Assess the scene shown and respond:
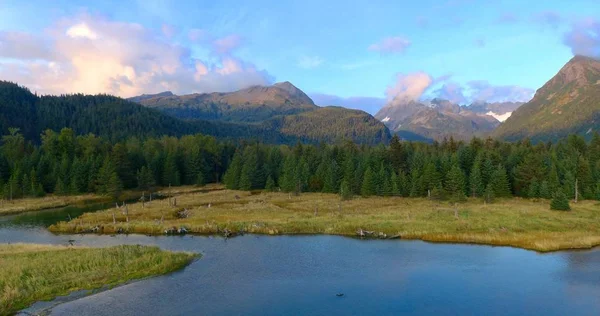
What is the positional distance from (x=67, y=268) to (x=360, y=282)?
29082mm

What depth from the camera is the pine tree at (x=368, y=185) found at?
365 feet

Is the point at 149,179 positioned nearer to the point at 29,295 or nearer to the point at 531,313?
the point at 29,295

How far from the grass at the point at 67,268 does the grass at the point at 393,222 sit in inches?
673

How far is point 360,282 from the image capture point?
140ft

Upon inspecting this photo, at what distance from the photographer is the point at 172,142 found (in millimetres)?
187375

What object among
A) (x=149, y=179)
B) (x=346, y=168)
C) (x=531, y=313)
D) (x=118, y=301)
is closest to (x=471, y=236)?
(x=531, y=313)

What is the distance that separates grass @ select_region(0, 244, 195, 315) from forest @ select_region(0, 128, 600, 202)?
6295 cm

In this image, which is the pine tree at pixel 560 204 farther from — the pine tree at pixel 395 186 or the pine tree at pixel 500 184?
the pine tree at pixel 395 186

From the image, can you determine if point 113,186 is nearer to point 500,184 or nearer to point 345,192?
point 345,192

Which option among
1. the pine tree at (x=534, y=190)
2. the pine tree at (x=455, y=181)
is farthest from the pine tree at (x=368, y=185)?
the pine tree at (x=534, y=190)

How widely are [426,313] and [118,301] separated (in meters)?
25.9

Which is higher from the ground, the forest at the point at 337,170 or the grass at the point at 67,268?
the forest at the point at 337,170

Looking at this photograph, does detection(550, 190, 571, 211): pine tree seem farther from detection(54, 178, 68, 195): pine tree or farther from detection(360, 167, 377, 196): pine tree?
detection(54, 178, 68, 195): pine tree

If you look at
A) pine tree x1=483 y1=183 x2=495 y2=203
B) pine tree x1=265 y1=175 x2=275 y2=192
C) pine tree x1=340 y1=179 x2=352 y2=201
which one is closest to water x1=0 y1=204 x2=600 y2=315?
pine tree x1=483 y1=183 x2=495 y2=203
